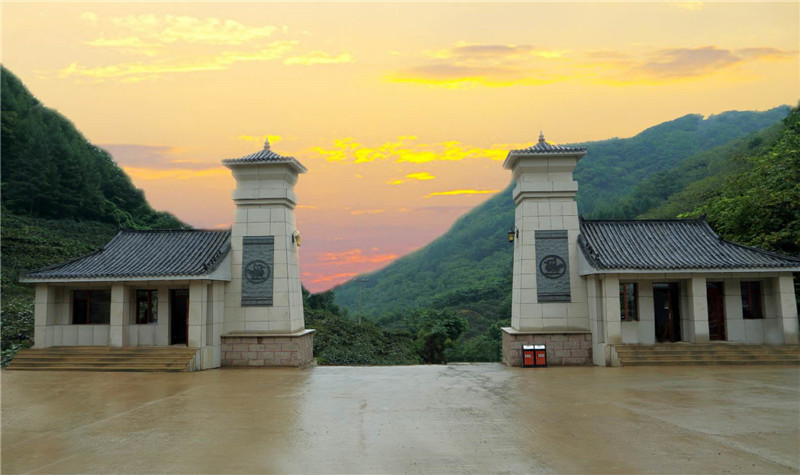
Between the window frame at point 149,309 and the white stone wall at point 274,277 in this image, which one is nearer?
the white stone wall at point 274,277

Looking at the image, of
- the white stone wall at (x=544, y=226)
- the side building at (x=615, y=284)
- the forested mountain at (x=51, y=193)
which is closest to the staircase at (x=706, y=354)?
the side building at (x=615, y=284)

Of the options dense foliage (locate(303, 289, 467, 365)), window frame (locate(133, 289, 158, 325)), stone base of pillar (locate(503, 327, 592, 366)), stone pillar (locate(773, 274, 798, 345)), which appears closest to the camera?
stone pillar (locate(773, 274, 798, 345))

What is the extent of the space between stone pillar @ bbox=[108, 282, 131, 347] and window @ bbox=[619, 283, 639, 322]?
15.6 m

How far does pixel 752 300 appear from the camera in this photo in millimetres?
16641

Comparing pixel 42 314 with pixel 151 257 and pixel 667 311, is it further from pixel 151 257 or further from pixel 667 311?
pixel 667 311

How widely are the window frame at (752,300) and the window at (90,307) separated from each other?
68.4 feet

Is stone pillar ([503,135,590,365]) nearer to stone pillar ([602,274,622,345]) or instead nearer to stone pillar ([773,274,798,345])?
stone pillar ([602,274,622,345])

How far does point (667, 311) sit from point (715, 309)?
1509 millimetres

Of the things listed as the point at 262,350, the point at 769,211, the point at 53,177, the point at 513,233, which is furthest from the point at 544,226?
the point at 53,177

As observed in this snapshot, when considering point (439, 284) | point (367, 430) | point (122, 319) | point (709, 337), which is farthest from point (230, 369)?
point (439, 284)

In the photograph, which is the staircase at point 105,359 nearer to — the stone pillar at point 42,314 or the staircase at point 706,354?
the stone pillar at point 42,314

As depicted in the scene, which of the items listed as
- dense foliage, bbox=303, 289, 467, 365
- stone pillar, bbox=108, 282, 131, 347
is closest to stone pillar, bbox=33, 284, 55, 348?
stone pillar, bbox=108, 282, 131, 347

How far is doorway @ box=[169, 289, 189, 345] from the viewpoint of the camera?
1758cm

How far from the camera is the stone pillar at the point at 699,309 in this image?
51.5ft
